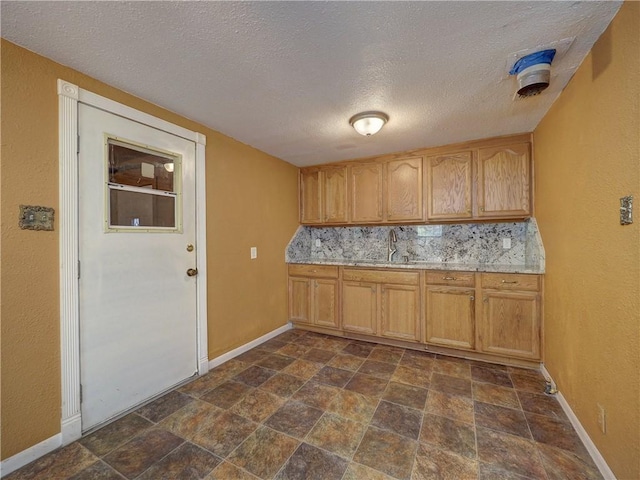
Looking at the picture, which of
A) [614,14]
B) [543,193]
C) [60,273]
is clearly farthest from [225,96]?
[543,193]

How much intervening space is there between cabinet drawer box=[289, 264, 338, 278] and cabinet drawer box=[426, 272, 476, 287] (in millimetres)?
1096

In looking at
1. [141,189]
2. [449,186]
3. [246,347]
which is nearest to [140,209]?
[141,189]

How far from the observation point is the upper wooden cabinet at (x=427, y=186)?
2.65 meters

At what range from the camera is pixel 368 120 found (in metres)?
2.13

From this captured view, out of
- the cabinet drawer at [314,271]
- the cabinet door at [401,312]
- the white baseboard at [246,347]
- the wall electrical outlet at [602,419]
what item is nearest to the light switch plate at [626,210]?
the wall electrical outlet at [602,419]

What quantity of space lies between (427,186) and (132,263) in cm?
290

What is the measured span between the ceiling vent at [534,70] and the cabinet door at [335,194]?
6.84ft

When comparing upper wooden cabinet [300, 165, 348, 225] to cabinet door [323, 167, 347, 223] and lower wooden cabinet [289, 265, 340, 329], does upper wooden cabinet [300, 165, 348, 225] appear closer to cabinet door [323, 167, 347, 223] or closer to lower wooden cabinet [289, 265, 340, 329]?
cabinet door [323, 167, 347, 223]

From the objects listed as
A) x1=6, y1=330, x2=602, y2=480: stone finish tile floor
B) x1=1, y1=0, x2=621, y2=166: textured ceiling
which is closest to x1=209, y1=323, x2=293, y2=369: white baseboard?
x1=6, y1=330, x2=602, y2=480: stone finish tile floor

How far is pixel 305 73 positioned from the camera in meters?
1.63

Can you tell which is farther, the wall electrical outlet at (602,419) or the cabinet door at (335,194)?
the cabinet door at (335,194)

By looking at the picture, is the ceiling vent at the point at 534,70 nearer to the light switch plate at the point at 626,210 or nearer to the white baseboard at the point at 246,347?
the light switch plate at the point at 626,210

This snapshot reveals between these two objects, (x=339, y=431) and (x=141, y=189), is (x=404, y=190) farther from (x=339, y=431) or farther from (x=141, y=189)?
(x=141, y=189)

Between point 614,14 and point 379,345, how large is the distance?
9.74ft
